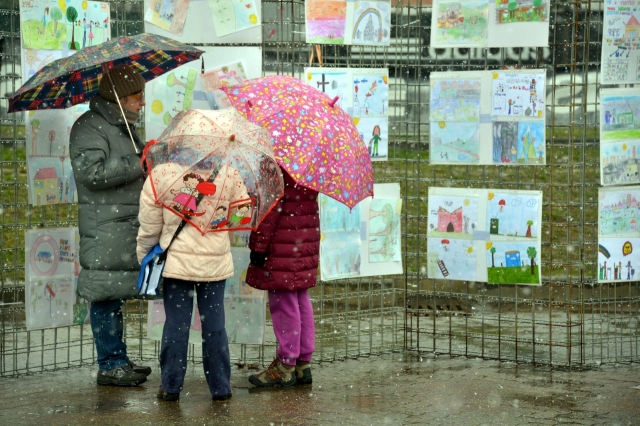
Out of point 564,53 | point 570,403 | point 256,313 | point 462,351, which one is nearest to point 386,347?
point 462,351

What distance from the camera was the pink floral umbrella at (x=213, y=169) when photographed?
5.65 m

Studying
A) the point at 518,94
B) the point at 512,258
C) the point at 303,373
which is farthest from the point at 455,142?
the point at 303,373

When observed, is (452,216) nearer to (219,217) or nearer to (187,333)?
(219,217)

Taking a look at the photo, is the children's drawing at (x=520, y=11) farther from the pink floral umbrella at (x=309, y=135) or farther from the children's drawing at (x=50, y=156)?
the children's drawing at (x=50, y=156)

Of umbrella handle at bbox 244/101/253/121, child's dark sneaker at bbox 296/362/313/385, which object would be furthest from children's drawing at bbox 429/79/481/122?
child's dark sneaker at bbox 296/362/313/385

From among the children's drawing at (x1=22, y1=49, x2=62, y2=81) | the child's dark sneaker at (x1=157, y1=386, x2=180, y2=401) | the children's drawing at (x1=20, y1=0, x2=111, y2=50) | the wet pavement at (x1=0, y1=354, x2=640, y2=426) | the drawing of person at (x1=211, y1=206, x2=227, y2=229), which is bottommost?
the wet pavement at (x1=0, y1=354, x2=640, y2=426)

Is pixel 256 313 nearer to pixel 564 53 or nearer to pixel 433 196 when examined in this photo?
pixel 433 196

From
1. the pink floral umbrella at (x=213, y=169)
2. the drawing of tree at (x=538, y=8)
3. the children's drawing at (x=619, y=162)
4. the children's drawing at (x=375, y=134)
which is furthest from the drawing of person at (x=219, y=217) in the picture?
the children's drawing at (x=619, y=162)

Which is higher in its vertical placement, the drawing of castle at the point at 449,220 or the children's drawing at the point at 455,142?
the children's drawing at the point at 455,142

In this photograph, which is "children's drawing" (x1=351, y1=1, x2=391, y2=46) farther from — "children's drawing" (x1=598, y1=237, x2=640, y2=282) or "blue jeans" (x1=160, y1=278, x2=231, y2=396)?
"blue jeans" (x1=160, y1=278, x2=231, y2=396)

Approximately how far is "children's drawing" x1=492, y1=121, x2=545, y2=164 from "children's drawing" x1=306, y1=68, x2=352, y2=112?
1.09 m

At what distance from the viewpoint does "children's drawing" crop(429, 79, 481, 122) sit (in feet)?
23.7

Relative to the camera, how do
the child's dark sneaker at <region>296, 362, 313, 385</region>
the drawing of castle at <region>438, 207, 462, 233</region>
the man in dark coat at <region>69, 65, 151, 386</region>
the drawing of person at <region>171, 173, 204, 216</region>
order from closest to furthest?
1. the drawing of person at <region>171, 173, 204, 216</region>
2. the man in dark coat at <region>69, 65, 151, 386</region>
3. the child's dark sneaker at <region>296, 362, 313, 385</region>
4. the drawing of castle at <region>438, 207, 462, 233</region>

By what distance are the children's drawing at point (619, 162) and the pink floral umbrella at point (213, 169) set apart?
257cm
